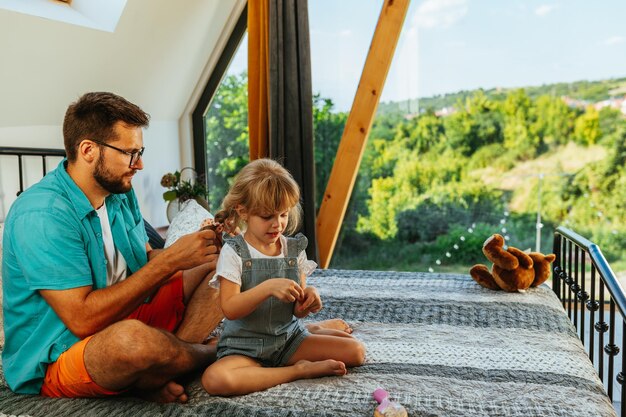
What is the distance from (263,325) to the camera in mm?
1839

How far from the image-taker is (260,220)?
1.86 meters

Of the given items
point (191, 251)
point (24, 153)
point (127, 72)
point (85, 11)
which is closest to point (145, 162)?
point (127, 72)

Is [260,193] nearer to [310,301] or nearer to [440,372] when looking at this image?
[310,301]

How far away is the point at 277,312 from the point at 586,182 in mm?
2517

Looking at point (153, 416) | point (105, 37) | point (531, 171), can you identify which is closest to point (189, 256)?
point (153, 416)

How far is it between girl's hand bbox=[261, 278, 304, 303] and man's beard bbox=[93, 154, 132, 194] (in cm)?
49

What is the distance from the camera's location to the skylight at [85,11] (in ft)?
8.44

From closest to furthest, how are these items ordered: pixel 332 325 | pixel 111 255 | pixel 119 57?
1. pixel 111 255
2. pixel 332 325
3. pixel 119 57

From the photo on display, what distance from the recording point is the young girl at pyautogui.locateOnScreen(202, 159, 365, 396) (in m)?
1.77

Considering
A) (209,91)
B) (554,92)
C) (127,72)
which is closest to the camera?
(127,72)

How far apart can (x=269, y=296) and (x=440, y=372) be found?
49cm

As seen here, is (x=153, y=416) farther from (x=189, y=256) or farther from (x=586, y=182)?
(x=586, y=182)

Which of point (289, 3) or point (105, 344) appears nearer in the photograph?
point (105, 344)

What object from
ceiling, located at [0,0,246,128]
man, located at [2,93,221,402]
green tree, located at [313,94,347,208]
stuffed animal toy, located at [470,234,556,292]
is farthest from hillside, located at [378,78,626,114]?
man, located at [2,93,221,402]
